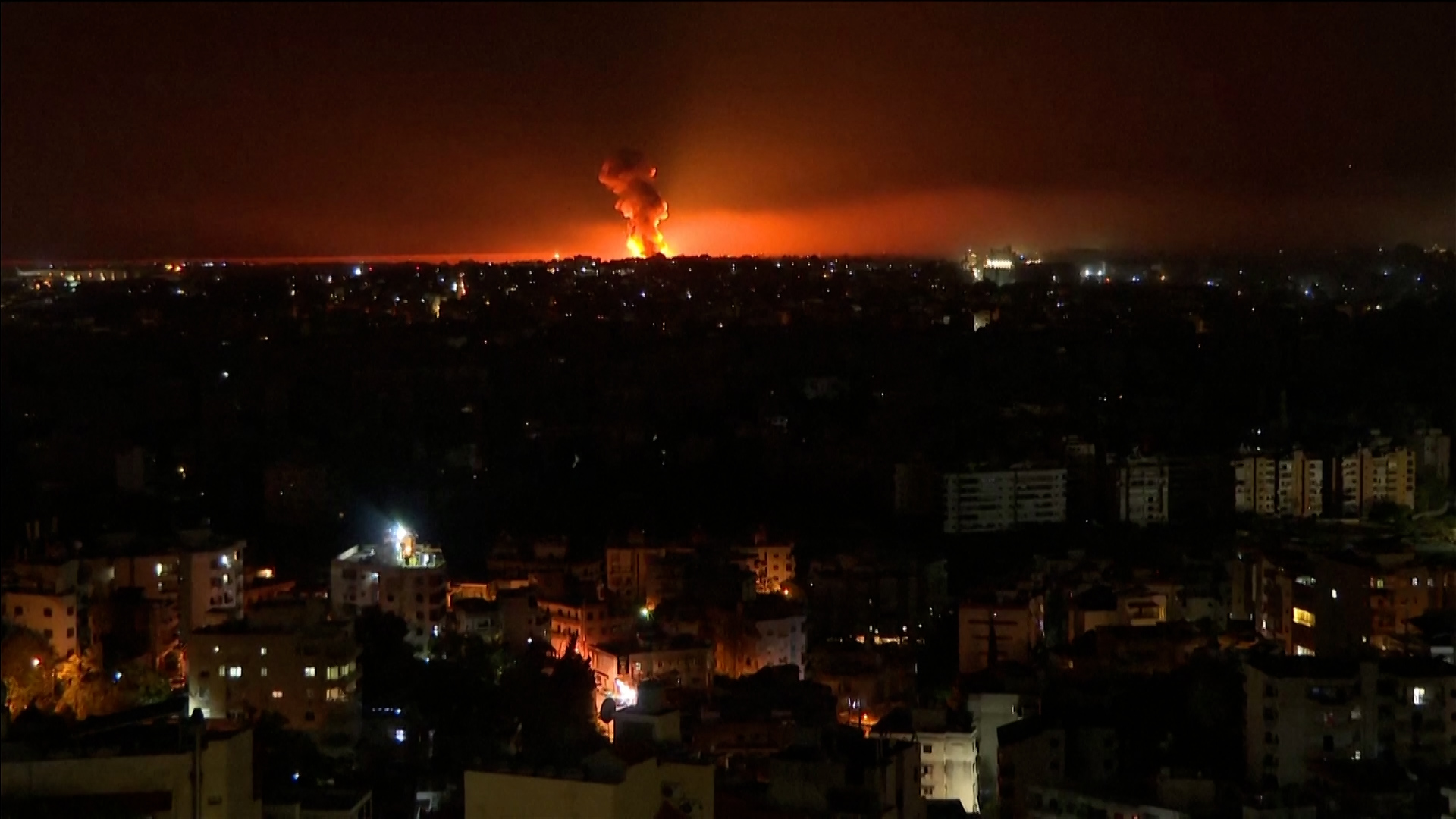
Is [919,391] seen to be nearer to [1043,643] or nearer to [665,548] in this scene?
[665,548]

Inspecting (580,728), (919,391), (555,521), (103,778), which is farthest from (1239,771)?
(919,391)

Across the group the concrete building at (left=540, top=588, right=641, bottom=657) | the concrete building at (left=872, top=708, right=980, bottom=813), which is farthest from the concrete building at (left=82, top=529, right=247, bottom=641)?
the concrete building at (left=872, top=708, right=980, bottom=813)

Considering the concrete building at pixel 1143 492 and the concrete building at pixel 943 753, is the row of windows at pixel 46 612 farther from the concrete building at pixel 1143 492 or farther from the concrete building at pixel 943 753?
the concrete building at pixel 1143 492

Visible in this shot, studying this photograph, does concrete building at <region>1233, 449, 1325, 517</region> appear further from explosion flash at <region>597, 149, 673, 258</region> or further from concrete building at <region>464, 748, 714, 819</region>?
concrete building at <region>464, 748, 714, 819</region>

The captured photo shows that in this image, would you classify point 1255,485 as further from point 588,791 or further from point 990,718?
point 588,791

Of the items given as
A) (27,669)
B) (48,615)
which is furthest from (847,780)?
(48,615)

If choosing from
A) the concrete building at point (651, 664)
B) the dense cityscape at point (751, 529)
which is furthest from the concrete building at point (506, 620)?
the concrete building at point (651, 664)
